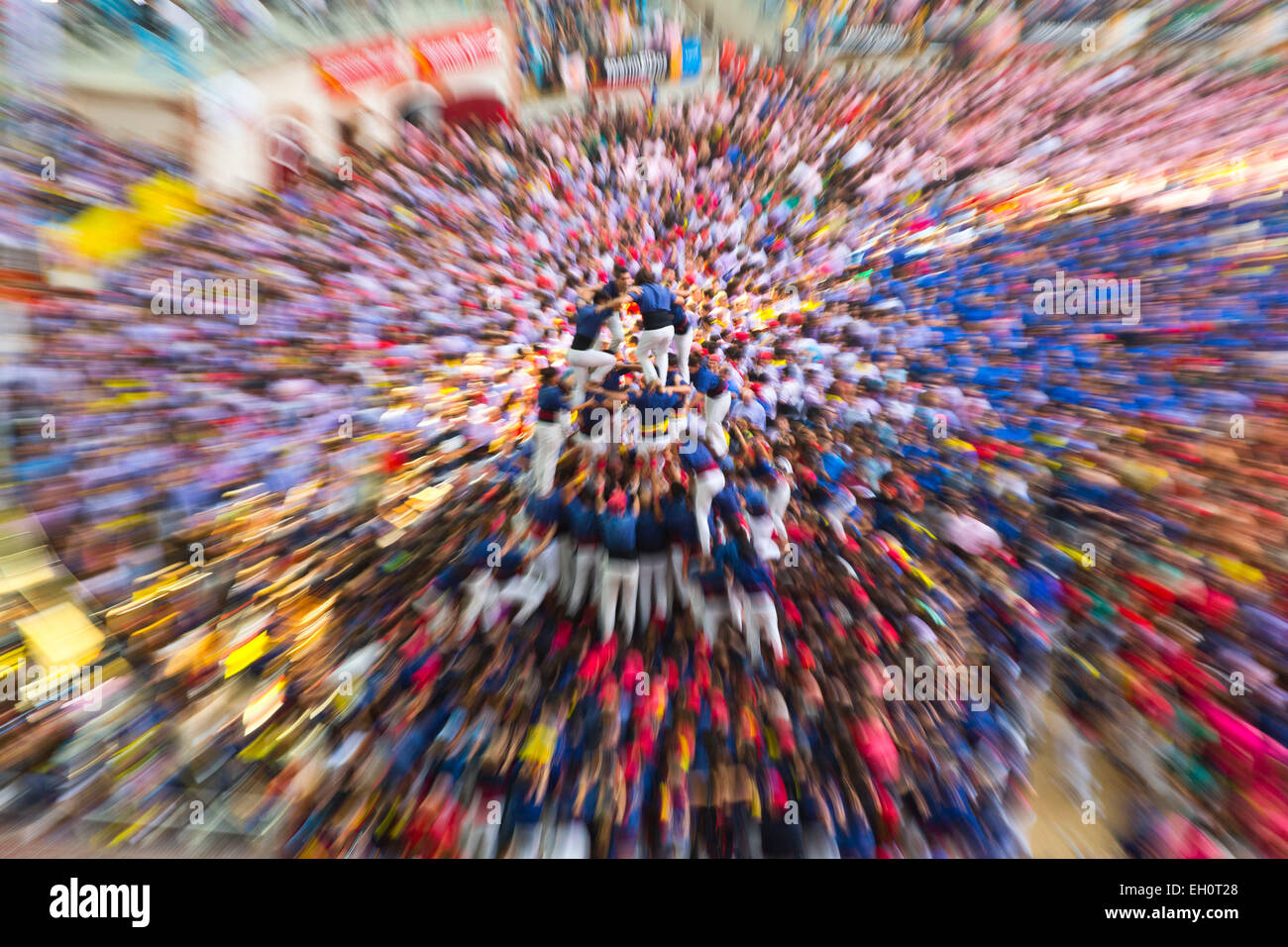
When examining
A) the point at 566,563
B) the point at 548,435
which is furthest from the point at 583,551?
the point at 548,435

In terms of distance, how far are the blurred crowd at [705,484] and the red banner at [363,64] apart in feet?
0.41

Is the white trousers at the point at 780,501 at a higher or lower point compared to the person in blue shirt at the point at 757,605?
higher

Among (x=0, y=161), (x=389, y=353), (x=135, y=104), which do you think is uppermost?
(x=135, y=104)

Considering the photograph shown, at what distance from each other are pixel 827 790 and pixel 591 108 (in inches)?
54.7

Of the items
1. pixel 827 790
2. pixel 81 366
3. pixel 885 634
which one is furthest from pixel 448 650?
pixel 81 366

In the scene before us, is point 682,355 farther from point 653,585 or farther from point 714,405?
point 653,585

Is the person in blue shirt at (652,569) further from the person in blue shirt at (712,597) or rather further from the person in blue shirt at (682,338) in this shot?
the person in blue shirt at (682,338)

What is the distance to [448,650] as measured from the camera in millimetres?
765

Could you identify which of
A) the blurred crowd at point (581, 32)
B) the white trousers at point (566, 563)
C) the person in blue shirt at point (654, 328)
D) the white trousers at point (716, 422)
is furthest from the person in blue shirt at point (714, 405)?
the blurred crowd at point (581, 32)

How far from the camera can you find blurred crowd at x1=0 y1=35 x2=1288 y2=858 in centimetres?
63

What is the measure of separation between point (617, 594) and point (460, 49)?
121 centimetres

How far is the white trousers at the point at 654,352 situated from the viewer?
1.09m

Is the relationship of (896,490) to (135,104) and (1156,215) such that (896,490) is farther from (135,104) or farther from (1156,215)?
(135,104)

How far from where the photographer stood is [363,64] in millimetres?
977
